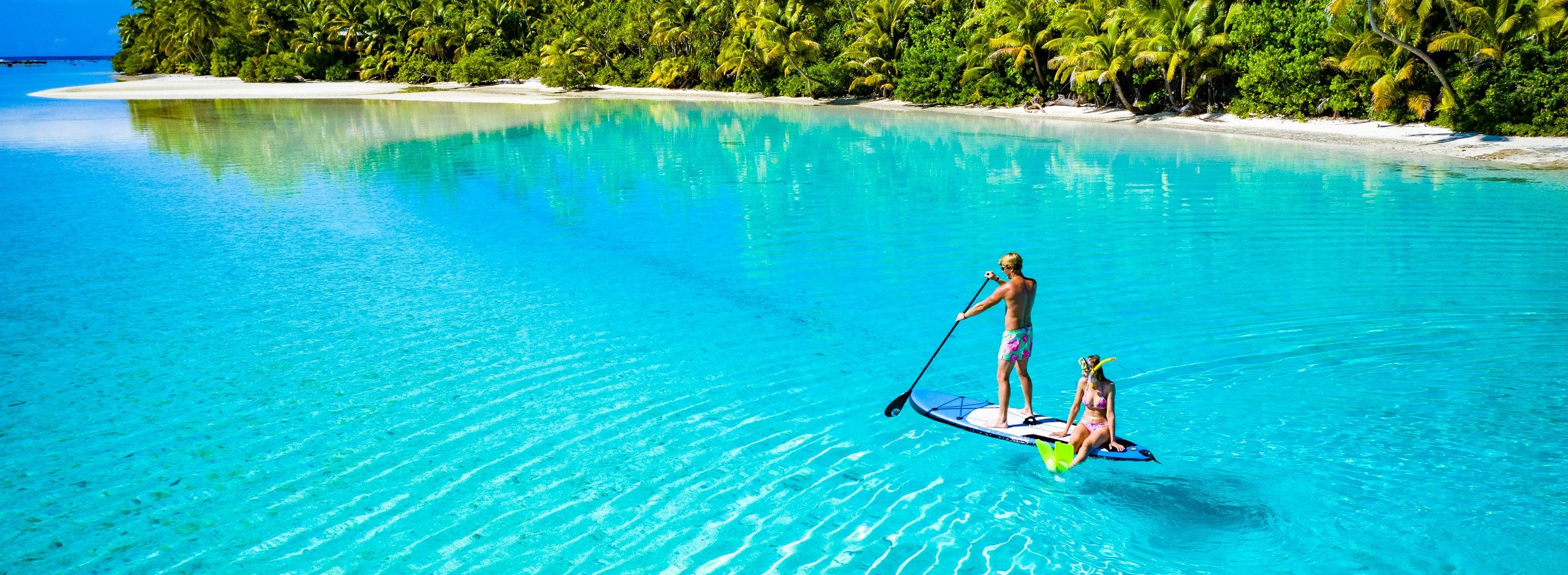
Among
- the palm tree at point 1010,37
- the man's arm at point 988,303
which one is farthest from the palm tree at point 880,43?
the man's arm at point 988,303

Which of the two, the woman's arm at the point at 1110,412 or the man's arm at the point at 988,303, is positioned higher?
the man's arm at the point at 988,303

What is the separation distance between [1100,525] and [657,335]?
19.5ft

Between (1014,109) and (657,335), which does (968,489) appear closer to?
(657,335)

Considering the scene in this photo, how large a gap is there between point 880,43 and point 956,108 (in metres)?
6.09

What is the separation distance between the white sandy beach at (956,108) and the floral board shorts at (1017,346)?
22.1 metres

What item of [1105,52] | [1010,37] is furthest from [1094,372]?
[1010,37]

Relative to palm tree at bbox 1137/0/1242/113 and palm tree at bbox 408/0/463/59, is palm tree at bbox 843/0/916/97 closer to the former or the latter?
palm tree at bbox 1137/0/1242/113

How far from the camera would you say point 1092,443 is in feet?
24.3

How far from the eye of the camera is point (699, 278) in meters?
14.3

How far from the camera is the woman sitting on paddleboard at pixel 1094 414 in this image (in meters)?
7.29

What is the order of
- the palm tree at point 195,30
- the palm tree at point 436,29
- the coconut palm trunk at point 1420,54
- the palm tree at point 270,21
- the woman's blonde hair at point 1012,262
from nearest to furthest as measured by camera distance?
the woman's blonde hair at point 1012,262, the coconut palm trunk at point 1420,54, the palm tree at point 436,29, the palm tree at point 270,21, the palm tree at point 195,30

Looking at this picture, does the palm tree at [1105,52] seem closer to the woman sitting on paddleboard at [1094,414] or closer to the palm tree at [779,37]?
the palm tree at [779,37]

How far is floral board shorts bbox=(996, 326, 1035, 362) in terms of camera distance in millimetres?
8031

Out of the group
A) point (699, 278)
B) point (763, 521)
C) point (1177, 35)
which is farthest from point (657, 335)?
point (1177, 35)
